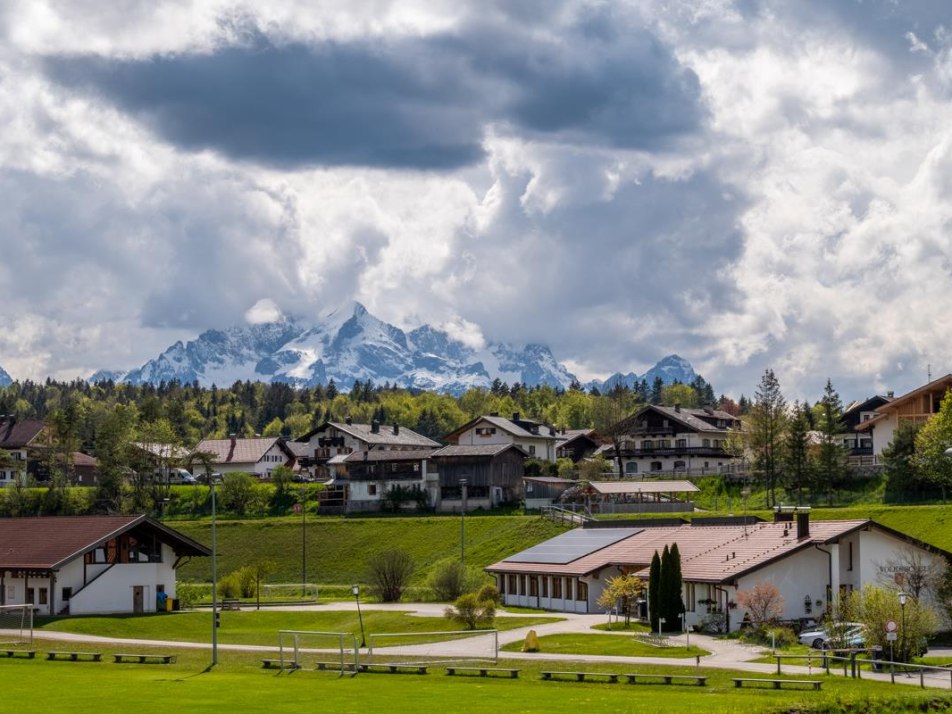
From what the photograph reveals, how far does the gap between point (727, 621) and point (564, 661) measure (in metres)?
15.3

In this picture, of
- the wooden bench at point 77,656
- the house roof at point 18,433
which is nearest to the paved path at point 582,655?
the wooden bench at point 77,656

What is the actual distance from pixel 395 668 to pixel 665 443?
93.5 meters

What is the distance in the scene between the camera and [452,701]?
39062mm

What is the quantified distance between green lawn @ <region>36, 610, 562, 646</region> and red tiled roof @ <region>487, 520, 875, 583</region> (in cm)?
662

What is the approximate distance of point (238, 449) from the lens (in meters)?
174

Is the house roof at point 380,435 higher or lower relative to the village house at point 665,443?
higher

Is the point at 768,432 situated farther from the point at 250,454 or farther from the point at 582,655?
the point at 250,454

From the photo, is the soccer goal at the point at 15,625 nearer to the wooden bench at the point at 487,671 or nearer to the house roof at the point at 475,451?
the wooden bench at the point at 487,671

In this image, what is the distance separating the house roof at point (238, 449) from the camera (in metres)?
170

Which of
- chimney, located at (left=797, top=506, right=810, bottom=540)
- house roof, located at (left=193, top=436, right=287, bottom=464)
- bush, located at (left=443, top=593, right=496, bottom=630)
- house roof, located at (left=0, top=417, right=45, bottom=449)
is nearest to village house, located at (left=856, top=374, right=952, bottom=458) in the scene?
chimney, located at (left=797, top=506, right=810, bottom=540)

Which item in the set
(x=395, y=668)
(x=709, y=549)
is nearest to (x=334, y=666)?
(x=395, y=668)

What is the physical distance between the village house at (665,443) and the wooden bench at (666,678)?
90038 mm

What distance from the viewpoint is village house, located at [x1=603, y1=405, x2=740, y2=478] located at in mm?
136000

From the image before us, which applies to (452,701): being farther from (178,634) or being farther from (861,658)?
(178,634)
